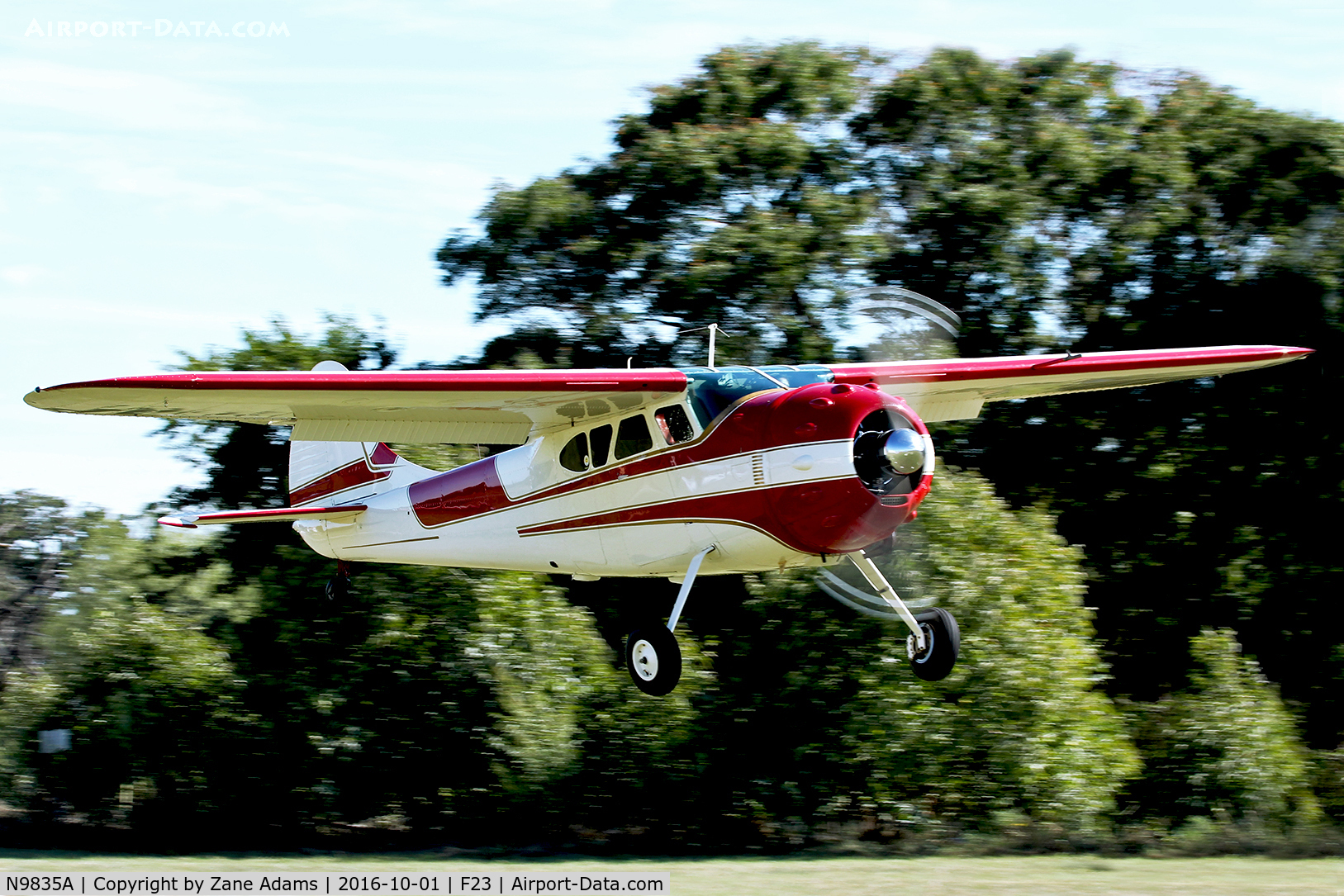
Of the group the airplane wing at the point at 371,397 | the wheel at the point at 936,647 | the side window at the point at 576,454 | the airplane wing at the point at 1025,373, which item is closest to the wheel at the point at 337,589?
the airplane wing at the point at 371,397

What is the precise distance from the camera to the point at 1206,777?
2120 cm

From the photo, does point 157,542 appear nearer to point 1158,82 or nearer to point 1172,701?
point 1172,701

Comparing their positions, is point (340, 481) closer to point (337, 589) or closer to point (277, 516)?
point (337, 589)

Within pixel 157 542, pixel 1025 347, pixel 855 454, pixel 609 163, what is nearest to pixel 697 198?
pixel 609 163

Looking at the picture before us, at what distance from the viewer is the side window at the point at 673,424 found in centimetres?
1088

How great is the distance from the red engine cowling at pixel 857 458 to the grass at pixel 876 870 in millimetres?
7060

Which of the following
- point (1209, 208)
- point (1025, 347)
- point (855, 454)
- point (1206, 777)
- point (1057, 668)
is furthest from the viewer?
point (1209, 208)

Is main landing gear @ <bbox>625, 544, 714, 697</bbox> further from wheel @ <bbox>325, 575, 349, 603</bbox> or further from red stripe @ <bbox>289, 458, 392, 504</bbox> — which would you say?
wheel @ <bbox>325, 575, 349, 603</bbox>

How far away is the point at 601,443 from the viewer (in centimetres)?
1168

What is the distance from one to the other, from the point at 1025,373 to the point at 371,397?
6.03m

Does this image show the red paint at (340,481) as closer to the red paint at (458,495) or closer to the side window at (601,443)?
the red paint at (458,495)

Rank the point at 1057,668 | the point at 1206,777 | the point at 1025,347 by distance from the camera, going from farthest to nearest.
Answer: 1. the point at 1025,347
2. the point at 1206,777
3. the point at 1057,668

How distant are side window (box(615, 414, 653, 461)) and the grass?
6945 mm

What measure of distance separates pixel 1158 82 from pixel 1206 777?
44.5 feet
